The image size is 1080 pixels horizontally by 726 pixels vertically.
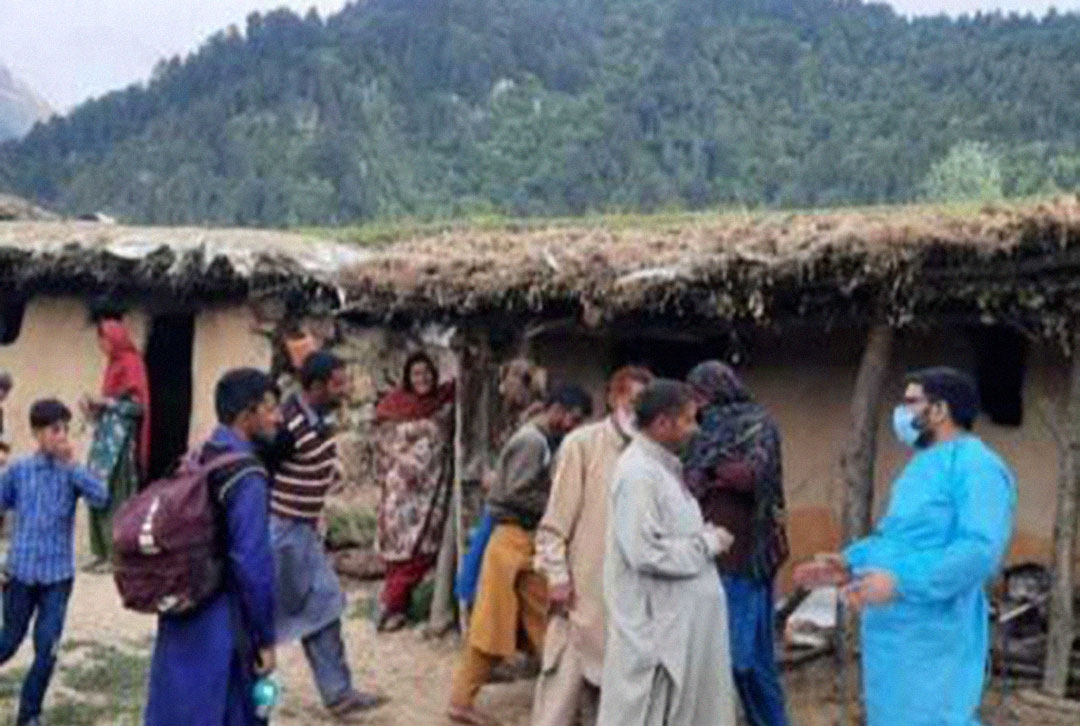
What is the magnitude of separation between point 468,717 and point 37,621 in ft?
6.59

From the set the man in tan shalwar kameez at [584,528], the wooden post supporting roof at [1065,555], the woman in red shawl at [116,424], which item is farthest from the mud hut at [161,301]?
the wooden post supporting roof at [1065,555]

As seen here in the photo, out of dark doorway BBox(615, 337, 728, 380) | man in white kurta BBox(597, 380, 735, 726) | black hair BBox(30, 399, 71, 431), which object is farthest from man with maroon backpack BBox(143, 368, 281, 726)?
dark doorway BBox(615, 337, 728, 380)

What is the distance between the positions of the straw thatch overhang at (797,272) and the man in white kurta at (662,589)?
A: 2.09 meters

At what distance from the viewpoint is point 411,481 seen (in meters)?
9.36

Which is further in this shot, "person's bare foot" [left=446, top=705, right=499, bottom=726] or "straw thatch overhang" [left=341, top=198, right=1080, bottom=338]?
"person's bare foot" [left=446, top=705, right=499, bottom=726]

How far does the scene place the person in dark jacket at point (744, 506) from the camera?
6.36 meters

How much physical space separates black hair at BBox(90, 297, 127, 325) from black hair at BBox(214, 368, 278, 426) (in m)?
7.97

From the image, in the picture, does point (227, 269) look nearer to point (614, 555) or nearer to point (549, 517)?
point (549, 517)

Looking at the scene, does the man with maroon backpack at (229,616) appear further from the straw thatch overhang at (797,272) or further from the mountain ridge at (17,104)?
the mountain ridge at (17,104)

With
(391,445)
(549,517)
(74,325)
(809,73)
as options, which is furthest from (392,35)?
(549,517)

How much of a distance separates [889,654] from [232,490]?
84.9 inches

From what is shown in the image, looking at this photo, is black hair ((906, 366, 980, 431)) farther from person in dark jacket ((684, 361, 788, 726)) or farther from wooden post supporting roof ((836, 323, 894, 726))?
wooden post supporting roof ((836, 323, 894, 726))

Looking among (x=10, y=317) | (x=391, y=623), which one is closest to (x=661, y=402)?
(x=391, y=623)

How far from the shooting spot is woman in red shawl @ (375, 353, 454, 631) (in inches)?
365
